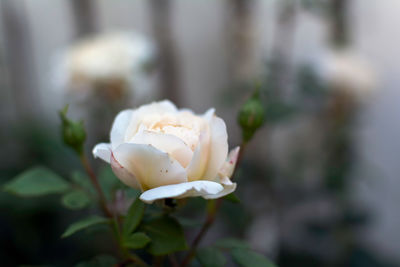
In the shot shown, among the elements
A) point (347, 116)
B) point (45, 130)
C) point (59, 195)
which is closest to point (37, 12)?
point (45, 130)

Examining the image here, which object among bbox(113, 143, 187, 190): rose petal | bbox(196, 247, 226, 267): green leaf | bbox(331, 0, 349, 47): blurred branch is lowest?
bbox(196, 247, 226, 267): green leaf

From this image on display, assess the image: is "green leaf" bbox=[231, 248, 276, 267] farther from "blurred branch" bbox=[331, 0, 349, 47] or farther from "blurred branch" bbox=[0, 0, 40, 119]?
"blurred branch" bbox=[0, 0, 40, 119]

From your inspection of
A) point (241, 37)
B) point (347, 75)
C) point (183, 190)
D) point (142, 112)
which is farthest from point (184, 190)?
point (241, 37)

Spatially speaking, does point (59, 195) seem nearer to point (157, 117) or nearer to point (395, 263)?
point (157, 117)

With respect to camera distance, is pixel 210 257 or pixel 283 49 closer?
pixel 210 257

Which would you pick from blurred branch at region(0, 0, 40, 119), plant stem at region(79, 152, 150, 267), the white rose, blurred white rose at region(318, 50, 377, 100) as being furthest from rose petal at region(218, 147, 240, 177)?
blurred branch at region(0, 0, 40, 119)

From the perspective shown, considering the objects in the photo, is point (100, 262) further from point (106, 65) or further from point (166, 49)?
point (166, 49)
